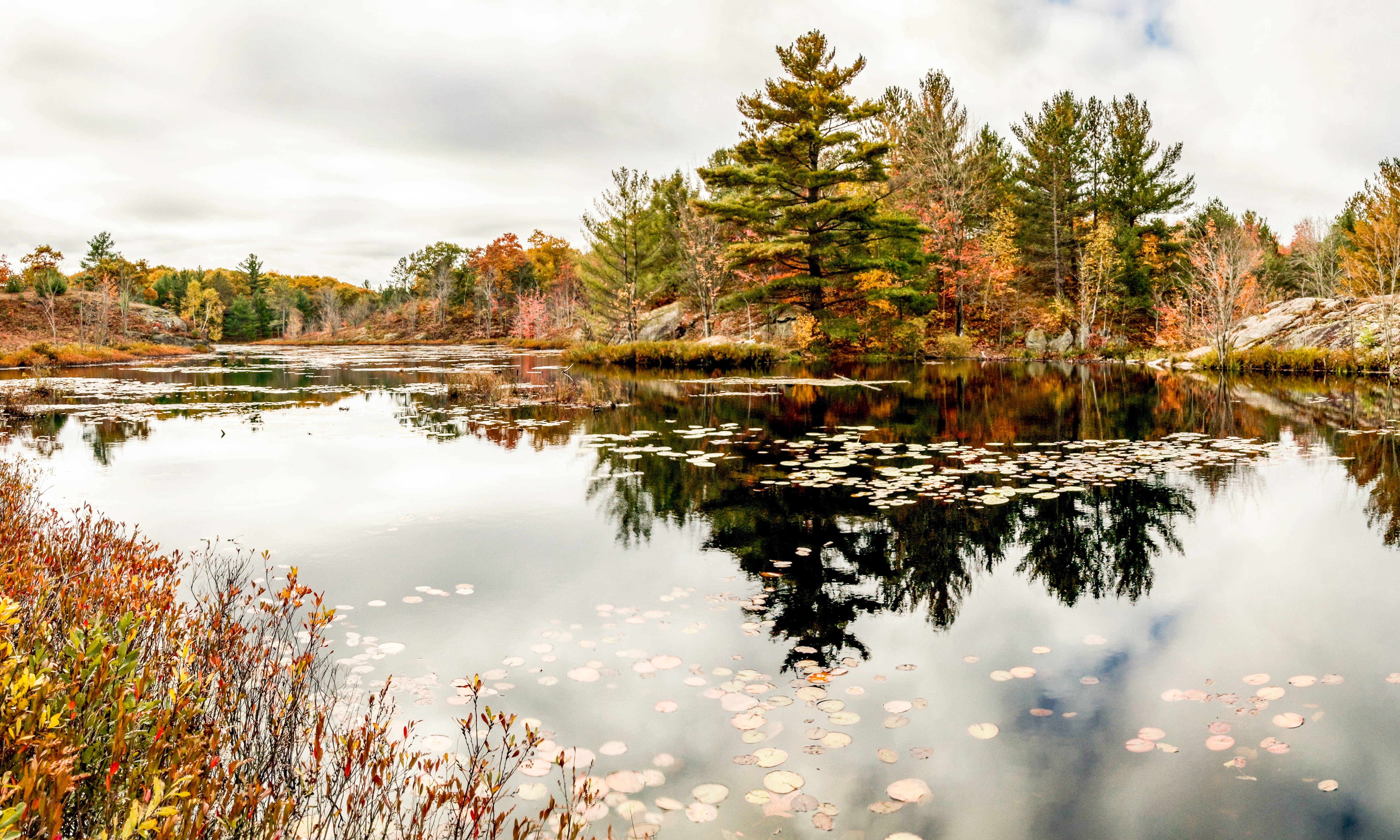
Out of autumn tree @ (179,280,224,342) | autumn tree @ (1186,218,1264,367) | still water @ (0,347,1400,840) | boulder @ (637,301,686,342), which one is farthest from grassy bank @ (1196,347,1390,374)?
autumn tree @ (179,280,224,342)

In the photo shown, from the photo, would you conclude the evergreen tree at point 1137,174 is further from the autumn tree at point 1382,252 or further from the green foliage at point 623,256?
the green foliage at point 623,256

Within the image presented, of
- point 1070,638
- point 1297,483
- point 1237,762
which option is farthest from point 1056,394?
point 1237,762

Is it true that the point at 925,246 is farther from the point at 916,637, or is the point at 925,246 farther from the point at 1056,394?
the point at 916,637

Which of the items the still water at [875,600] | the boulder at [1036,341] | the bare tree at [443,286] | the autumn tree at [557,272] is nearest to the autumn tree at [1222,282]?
the boulder at [1036,341]

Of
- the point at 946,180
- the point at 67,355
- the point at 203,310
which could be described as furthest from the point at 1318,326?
the point at 203,310

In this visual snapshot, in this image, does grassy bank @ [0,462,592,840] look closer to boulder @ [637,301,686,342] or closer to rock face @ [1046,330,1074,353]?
rock face @ [1046,330,1074,353]

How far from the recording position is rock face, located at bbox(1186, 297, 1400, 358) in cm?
2195

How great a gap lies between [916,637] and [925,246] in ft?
118

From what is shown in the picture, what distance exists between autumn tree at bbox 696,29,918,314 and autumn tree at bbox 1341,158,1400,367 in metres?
14.7

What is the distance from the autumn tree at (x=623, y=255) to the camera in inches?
1533

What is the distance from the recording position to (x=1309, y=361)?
22594mm

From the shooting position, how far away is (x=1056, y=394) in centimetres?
1811

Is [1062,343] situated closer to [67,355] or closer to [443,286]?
[67,355]

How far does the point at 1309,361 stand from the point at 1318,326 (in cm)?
306
